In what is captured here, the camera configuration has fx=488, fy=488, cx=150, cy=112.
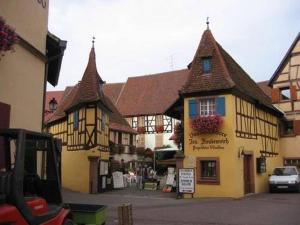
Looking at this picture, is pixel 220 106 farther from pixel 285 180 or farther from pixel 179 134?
pixel 179 134

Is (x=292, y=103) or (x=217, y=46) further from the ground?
(x=217, y=46)

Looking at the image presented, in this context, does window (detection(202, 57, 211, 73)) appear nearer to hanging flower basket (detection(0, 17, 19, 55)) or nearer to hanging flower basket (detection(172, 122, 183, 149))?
hanging flower basket (detection(172, 122, 183, 149))

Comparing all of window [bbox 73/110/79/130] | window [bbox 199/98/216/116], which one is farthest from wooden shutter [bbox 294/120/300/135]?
window [bbox 73/110/79/130]

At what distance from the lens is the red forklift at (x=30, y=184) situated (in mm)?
6379

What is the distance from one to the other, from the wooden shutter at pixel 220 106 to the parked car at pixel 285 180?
6.48m

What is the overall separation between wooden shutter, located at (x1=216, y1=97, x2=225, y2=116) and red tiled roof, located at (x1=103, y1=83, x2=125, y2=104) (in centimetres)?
3733

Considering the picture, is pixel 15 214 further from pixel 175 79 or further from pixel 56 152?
pixel 175 79

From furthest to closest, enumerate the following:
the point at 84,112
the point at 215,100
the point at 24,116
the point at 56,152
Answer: the point at 84,112
the point at 215,100
the point at 24,116
the point at 56,152

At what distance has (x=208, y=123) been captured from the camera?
26547 mm

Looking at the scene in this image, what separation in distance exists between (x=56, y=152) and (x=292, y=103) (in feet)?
102

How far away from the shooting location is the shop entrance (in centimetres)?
2822

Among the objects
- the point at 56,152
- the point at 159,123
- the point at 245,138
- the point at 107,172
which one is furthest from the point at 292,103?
the point at 56,152

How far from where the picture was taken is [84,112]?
31.9m

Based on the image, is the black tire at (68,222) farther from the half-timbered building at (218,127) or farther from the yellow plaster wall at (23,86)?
the half-timbered building at (218,127)
